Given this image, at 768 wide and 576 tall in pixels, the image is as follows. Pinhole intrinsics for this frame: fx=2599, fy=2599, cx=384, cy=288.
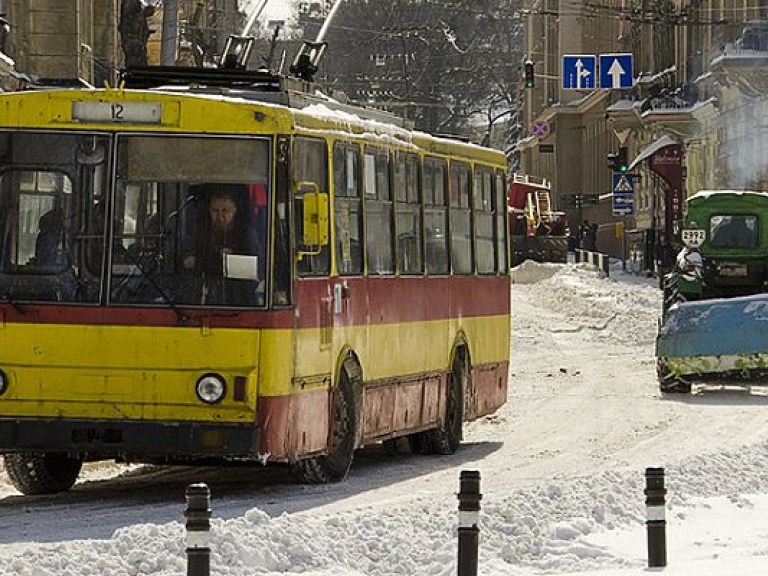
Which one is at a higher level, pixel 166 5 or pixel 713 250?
pixel 166 5

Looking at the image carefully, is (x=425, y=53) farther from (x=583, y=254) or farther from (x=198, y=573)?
(x=198, y=573)

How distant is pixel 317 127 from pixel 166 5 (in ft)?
58.0

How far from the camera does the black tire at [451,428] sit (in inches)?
847

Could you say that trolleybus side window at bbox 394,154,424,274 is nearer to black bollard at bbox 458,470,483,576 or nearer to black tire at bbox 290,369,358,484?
black tire at bbox 290,369,358,484

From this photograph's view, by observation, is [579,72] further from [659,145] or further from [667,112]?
[659,145]

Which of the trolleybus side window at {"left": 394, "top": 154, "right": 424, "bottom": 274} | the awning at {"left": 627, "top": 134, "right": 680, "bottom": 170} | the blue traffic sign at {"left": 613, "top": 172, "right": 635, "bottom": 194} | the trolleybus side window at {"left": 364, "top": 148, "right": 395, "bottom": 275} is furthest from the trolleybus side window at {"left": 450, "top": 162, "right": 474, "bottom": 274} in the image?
the awning at {"left": 627, "top": 134, "right": 680, "bottom": 170}

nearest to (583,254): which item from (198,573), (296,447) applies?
(296,447)

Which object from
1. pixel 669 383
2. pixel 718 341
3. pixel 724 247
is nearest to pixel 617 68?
pixel 724 247

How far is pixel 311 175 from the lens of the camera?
17.2 meters

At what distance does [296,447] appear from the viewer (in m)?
16.8

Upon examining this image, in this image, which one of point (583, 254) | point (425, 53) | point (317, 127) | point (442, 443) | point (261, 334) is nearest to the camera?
point (261, 334)

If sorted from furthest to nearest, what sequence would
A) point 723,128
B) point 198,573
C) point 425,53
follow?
point 425,53 → point 723,128 → point 198,573

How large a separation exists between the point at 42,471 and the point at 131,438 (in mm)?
1632

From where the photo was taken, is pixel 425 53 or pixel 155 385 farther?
pixel 425 53
